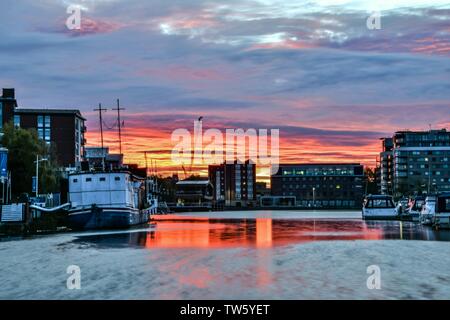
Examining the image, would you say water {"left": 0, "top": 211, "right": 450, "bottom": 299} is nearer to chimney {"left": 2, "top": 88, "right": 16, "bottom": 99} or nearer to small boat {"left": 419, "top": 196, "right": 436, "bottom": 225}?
small boat {"left": 419, "top": 196, "right": 436, "bottom": 225}

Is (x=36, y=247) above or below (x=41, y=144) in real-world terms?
below

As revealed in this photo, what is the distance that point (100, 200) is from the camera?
8031 centimetres

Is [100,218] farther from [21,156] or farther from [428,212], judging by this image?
[428,212]

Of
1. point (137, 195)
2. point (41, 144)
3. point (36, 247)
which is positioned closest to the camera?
point (36, 247)

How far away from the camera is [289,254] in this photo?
3947 cm

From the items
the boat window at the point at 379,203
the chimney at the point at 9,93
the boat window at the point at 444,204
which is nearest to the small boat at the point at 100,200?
the boat window at the point at 444,204

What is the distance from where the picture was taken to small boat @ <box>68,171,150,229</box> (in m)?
77.0

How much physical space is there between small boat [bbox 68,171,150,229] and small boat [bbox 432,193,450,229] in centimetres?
3493

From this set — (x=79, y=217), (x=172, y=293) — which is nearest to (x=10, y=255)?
(x=172, y=293)

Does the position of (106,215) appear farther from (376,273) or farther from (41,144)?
(376,273)

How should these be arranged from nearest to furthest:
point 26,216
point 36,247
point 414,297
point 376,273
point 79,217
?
point 414,297
point 376,273
point 36,247
point 26,216
point 79,217

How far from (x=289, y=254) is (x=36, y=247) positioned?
18.2 meters

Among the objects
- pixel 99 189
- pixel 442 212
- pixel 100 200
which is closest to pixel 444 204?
pixel 442 212

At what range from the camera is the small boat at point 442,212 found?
67938mm
